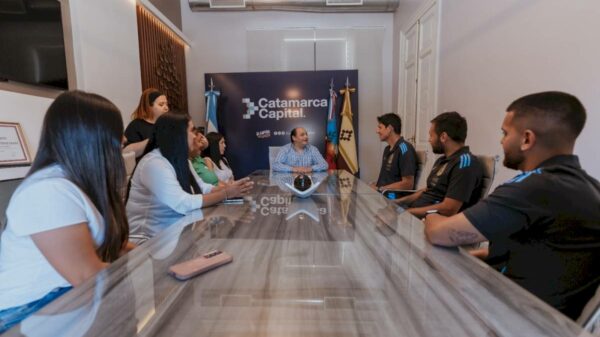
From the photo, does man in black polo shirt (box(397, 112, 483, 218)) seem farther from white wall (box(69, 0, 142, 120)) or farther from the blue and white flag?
the blue and white flag

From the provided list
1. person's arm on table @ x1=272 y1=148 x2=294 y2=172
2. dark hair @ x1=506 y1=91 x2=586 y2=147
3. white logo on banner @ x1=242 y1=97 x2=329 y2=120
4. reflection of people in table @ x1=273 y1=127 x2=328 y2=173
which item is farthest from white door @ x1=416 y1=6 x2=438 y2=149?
dark hair @ x1=506 y1=91 x2=586 y2=147

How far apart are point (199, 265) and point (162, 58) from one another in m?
4.22

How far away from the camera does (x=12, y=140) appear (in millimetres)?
1928

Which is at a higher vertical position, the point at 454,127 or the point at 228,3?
the point at 228,3

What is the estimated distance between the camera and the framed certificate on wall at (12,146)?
1864 millimetres

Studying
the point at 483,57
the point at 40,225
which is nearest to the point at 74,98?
the point at 40,225

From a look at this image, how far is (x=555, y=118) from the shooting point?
1.10 m

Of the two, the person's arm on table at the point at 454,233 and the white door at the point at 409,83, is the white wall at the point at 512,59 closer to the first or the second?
the white door at the point at 409,83

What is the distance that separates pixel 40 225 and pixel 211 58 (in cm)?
503

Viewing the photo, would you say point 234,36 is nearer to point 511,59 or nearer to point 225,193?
point 511,59

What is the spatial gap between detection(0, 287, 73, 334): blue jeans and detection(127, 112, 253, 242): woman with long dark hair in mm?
618

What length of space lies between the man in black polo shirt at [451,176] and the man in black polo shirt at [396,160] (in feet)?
1.00

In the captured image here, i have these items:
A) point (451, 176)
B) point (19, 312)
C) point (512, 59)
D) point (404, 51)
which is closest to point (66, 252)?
point (19, 312)

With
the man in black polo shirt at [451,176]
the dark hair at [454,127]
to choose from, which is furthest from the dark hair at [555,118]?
the dark hair at [454,127]
